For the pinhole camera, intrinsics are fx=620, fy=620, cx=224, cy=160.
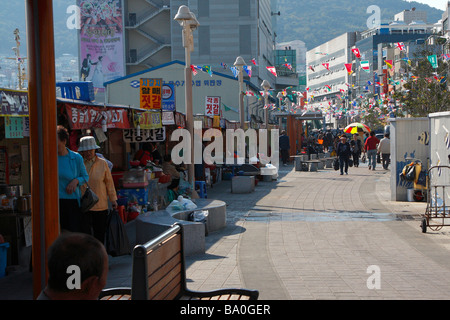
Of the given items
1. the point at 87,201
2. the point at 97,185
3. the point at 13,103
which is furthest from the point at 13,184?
the point at 87,201

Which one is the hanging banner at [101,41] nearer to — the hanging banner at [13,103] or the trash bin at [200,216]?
the trash bin at [200,216]

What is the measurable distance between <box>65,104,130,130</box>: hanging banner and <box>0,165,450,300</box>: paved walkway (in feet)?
7.85

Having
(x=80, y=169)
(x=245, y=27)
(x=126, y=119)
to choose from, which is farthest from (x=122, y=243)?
(x=245, y=27)

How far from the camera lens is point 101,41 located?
224 feet

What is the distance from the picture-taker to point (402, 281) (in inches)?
→ 299

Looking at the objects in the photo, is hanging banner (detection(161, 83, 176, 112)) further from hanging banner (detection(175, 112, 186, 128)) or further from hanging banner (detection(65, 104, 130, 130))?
hanging banner (detection(65, 104, 130, 130))

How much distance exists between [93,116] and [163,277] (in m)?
6.51

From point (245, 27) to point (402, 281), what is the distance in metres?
57.1

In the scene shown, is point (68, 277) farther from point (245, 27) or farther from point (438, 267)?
point (245, 27)

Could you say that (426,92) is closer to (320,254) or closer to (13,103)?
(320,254)

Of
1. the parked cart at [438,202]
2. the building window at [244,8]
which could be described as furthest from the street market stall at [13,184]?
the building window at [244,8]

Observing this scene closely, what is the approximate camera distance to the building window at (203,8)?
2472 inches

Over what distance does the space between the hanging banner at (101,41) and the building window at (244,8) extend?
520 inches

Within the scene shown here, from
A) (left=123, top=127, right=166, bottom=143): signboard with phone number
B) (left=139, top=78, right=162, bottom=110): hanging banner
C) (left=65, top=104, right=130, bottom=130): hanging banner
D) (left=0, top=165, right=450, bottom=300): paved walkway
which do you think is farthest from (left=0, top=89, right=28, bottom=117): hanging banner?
(left=139, top=78, right=162, bottom=110): hanging banner
